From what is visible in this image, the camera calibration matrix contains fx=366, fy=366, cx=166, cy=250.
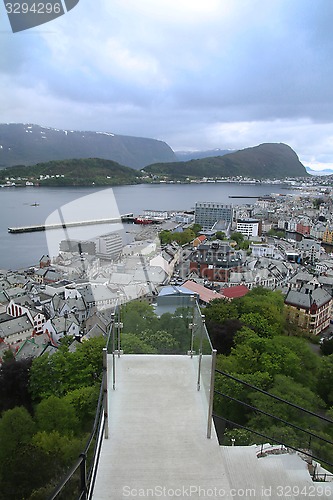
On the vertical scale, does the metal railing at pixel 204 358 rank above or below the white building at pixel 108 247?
above

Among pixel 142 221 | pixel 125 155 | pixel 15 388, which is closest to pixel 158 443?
pixel 15 388

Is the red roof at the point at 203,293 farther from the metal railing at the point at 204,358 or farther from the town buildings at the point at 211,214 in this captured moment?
the town buildings at the point at 211,214

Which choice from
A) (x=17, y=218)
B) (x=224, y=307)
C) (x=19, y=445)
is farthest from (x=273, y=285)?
(x=17, y=218)

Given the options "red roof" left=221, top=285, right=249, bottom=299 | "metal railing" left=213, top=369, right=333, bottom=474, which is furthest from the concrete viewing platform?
"red roof" left=221, top=285, right=249, bottom=299

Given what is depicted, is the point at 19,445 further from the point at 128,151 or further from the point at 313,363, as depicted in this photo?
the point at 128,151

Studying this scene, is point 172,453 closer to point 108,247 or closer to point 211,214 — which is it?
point 108,247

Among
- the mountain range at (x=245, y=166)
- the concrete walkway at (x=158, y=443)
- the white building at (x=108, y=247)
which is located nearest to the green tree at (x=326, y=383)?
the concrete walkway at (x=158, y=443)

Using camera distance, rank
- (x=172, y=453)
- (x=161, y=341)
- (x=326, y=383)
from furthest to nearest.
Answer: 1. (x=326, y=383)
2. (x=161, y=341)
3. (x=172, y=453)

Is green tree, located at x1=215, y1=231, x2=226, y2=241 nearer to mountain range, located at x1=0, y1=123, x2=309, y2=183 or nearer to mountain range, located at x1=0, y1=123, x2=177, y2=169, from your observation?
mountain range, located at x1=0, y1=123, x2=309, y2=183
